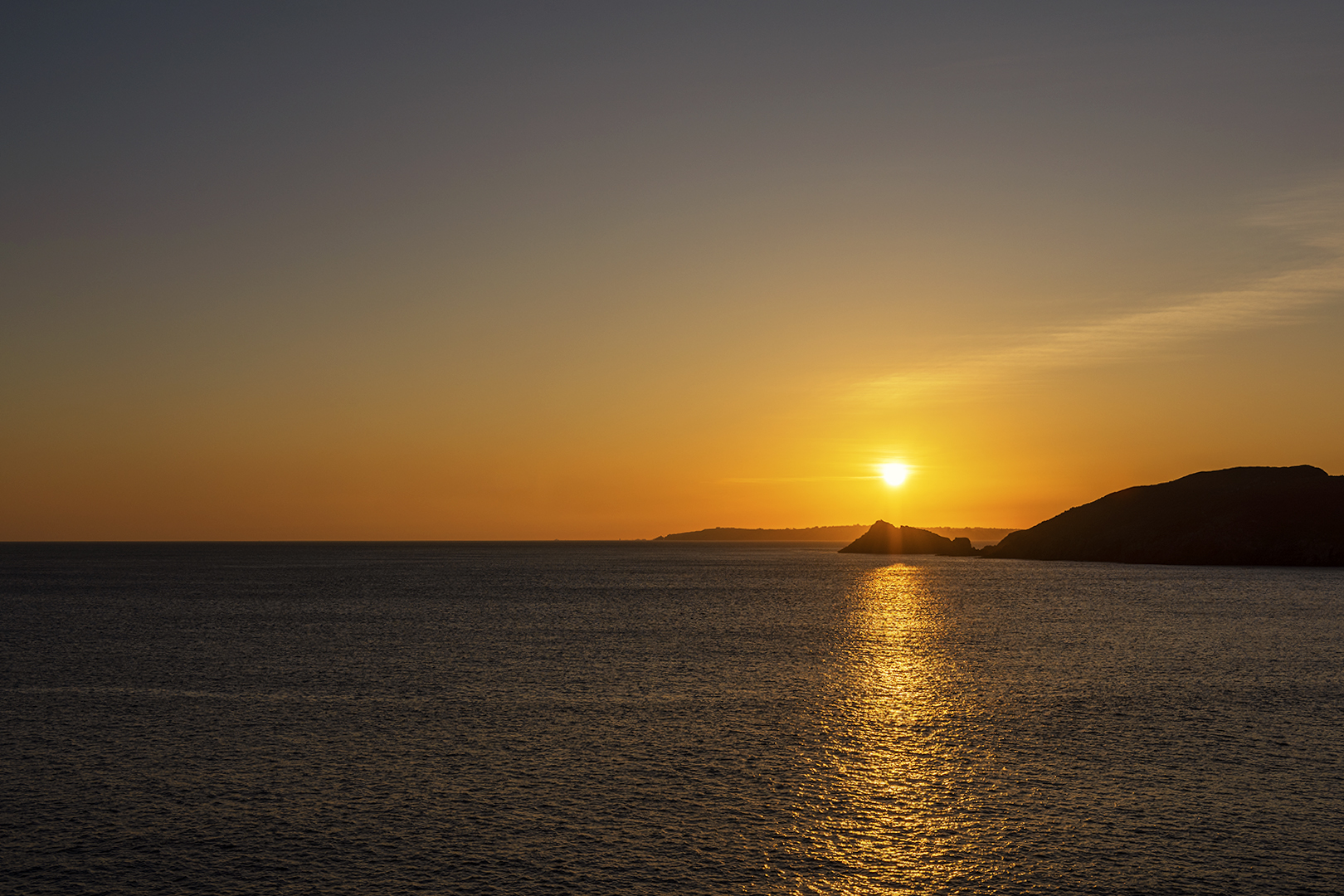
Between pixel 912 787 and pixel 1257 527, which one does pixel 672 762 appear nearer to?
pixel 912 787

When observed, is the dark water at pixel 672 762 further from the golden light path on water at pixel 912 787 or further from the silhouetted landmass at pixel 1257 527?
the silhouetted landmass at pixel 1257 527

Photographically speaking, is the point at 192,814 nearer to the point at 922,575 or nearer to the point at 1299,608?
the point at 1299,608

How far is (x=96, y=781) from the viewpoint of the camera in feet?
83.8

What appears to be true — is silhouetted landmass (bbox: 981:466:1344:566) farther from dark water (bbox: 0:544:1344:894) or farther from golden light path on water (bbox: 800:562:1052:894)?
golden light path on water (bbox: 800:562:1052:894)

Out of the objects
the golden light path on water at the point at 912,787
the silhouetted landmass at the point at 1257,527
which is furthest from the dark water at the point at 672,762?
the silhouetted landmass at the point at 1257,527

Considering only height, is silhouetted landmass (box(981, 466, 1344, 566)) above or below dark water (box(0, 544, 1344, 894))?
above

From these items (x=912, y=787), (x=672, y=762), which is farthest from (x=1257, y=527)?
(x=672, y=762)

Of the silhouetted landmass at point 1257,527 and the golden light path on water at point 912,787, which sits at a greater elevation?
the silhouetted landmass at point 1257,527

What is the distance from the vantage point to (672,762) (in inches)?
1085

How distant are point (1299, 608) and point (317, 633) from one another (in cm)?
8216

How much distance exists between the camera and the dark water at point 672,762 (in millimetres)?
19156

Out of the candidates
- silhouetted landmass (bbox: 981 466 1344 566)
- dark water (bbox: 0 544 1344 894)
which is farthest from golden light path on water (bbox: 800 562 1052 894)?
silhouetted landmass (bbox: 981 466 1344 566)

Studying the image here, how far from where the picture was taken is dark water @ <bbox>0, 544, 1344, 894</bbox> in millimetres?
19156

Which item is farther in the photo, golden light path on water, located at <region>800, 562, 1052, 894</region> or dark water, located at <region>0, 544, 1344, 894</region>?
dark water, located at <region>0, 544, 1344, 894</region>
